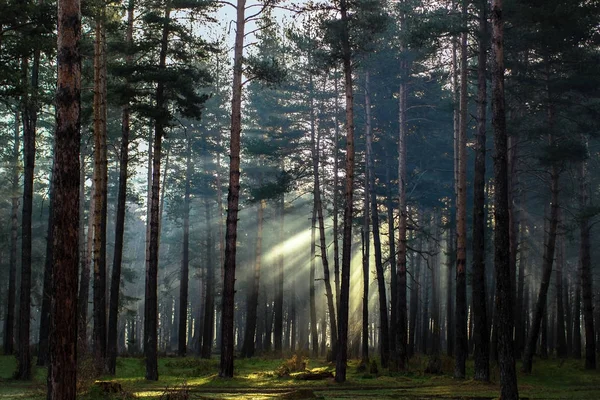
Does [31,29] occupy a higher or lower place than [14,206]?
A: higher

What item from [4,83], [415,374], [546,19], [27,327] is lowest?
[415,374]

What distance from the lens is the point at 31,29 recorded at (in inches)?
782

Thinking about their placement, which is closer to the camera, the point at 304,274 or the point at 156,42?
the point at 156,42

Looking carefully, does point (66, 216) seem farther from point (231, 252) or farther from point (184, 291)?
point (184, 291)

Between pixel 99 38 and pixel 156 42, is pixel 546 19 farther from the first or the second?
pixel 99 38

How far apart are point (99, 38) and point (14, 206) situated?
16459 millimetres

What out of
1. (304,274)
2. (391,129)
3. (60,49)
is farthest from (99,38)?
(304,274)

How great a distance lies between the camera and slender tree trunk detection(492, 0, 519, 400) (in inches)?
555

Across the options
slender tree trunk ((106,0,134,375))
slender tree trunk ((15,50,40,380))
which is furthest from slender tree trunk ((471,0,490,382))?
slender tree trunk ((15,50,40,380))

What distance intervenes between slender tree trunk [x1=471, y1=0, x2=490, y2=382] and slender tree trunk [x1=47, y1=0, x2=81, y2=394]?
1397cm

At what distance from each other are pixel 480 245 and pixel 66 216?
49.4ft

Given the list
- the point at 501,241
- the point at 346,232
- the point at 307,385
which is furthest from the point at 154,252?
the point at 501,241

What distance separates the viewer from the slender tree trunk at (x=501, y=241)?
14.1m

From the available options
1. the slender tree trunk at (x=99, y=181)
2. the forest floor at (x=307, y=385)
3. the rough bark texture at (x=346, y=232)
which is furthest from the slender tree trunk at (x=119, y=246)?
the rough bark texture at (x=346, y=232)
